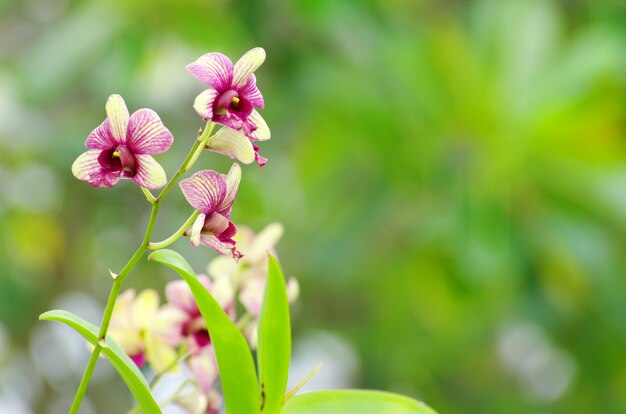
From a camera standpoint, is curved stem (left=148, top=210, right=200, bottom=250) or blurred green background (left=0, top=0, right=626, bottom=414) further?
blurred green background (left=0, top=0, right=626, bottom=414)

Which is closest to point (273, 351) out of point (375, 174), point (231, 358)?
point (231, 358)

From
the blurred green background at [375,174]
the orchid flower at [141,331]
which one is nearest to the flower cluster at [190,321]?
the orchid flower at [141,331]

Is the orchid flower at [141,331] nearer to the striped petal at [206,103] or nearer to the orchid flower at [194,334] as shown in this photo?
the orchid flower at [194,334]

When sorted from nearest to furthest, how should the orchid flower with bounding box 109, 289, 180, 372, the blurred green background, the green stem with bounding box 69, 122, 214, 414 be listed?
the green stem with bounding box 69, 122, 214, 414, the orchid flower with bounding box 109, 289, 180, 372, the blurred green background

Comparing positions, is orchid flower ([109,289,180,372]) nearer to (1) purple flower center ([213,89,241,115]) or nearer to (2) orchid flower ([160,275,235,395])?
(2) orchid flower ([160,275,235,395])

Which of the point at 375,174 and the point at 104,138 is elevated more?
the point at 104,138

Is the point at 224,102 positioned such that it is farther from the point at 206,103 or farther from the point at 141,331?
the point at 141,331

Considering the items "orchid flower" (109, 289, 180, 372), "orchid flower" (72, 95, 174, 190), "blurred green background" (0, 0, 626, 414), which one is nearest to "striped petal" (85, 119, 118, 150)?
"orchid flower" (72, 95, 174, 190)

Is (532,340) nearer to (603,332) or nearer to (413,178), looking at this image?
(603,332)
